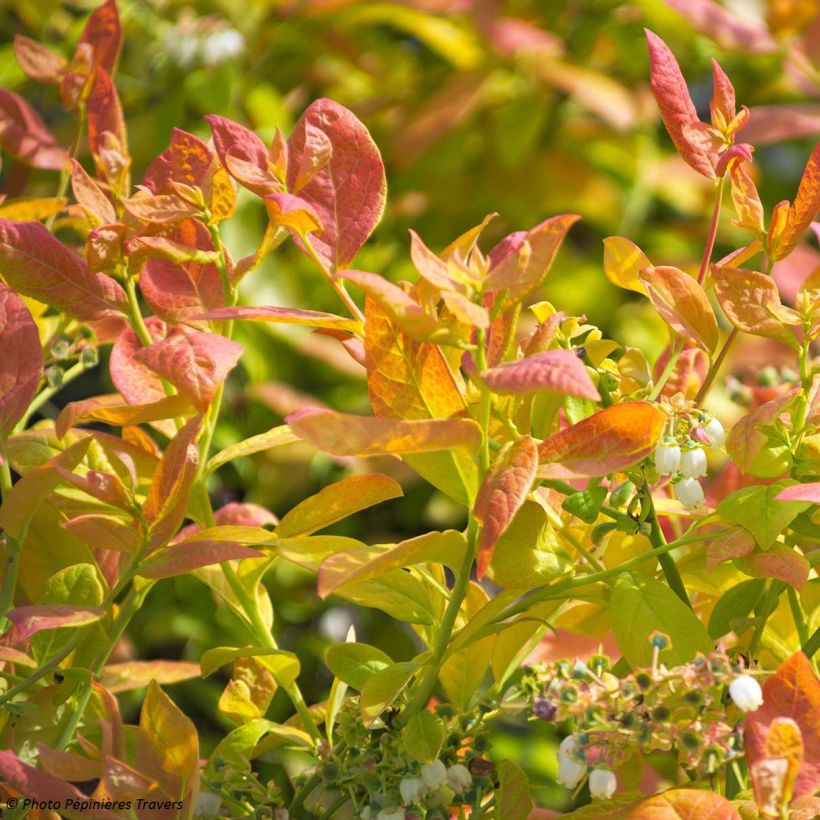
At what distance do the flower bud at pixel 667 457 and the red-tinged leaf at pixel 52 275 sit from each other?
242 mm

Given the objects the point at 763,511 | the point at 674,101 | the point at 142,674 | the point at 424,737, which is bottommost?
the point at 142,674

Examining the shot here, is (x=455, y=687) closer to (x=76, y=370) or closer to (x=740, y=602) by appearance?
(x=740, y=602)

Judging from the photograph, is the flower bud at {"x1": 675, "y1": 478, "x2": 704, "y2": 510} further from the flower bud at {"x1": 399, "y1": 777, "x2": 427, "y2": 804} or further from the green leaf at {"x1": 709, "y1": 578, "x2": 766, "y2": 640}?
→ the flower bud at {"x1": 399, "y1": 777, "x2": 427, "y2": 804}

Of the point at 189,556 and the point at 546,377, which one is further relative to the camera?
the point at 189,556

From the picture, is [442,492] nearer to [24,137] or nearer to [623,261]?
[623,261]

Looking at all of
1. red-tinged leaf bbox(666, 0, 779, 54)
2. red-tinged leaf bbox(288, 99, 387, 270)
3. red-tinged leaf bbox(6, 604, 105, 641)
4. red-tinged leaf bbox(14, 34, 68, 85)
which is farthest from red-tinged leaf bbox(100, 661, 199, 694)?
red-tinged leaf bbox(666, 0, 779, 54)

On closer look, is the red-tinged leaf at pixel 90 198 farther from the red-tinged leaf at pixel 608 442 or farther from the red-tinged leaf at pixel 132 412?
the red-tinged leaf at pixel 608 442

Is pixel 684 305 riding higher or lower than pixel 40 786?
higher

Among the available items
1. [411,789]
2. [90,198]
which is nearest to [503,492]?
[411,789]

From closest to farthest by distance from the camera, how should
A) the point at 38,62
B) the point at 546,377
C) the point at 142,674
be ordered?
the point at 546,377 < the point at 142,674 < the point at 38,62

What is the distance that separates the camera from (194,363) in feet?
1.47

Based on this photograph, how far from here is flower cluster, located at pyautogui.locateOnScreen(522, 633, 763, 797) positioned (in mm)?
418

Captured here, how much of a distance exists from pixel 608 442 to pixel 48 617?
9.0 inches

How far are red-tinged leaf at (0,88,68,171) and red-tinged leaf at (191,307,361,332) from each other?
0.32 meters
